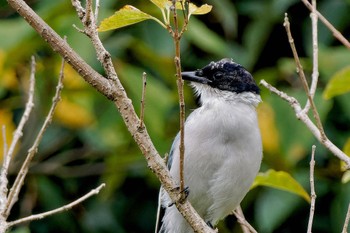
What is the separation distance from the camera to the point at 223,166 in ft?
14.1

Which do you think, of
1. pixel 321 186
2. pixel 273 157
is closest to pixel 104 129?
pixel 273 157

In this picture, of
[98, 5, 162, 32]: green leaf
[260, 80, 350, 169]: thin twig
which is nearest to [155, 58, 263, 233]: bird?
[260, 80, 350, 169]: thin twig

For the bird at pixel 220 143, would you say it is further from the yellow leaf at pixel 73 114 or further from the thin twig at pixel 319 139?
the yellow leaf at pixel 73 114

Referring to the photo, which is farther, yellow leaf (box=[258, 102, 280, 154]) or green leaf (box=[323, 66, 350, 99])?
yellow leaf (box=[258, 102, 280, 154])

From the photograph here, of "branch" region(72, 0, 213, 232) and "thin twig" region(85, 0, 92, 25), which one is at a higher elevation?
"thin twig" region(85, 0, 92, 25)

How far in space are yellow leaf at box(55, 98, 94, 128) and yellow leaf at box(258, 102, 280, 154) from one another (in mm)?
1080

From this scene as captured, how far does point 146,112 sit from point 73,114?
2.91ft

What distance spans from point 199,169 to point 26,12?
1.57m

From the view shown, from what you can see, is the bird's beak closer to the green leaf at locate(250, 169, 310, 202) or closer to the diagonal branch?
the green leaf at locate(250, 169, 310, 202)

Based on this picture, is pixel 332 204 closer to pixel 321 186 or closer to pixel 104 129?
pixel 321 186

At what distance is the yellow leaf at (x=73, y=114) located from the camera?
18.6ft

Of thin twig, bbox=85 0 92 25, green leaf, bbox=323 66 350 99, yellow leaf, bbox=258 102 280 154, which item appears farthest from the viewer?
yellow leaf, bbox=258 102 280 154

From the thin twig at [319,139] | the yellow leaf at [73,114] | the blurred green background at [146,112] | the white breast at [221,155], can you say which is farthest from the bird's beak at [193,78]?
the yellow leaf at [73,114]

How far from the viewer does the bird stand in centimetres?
430
